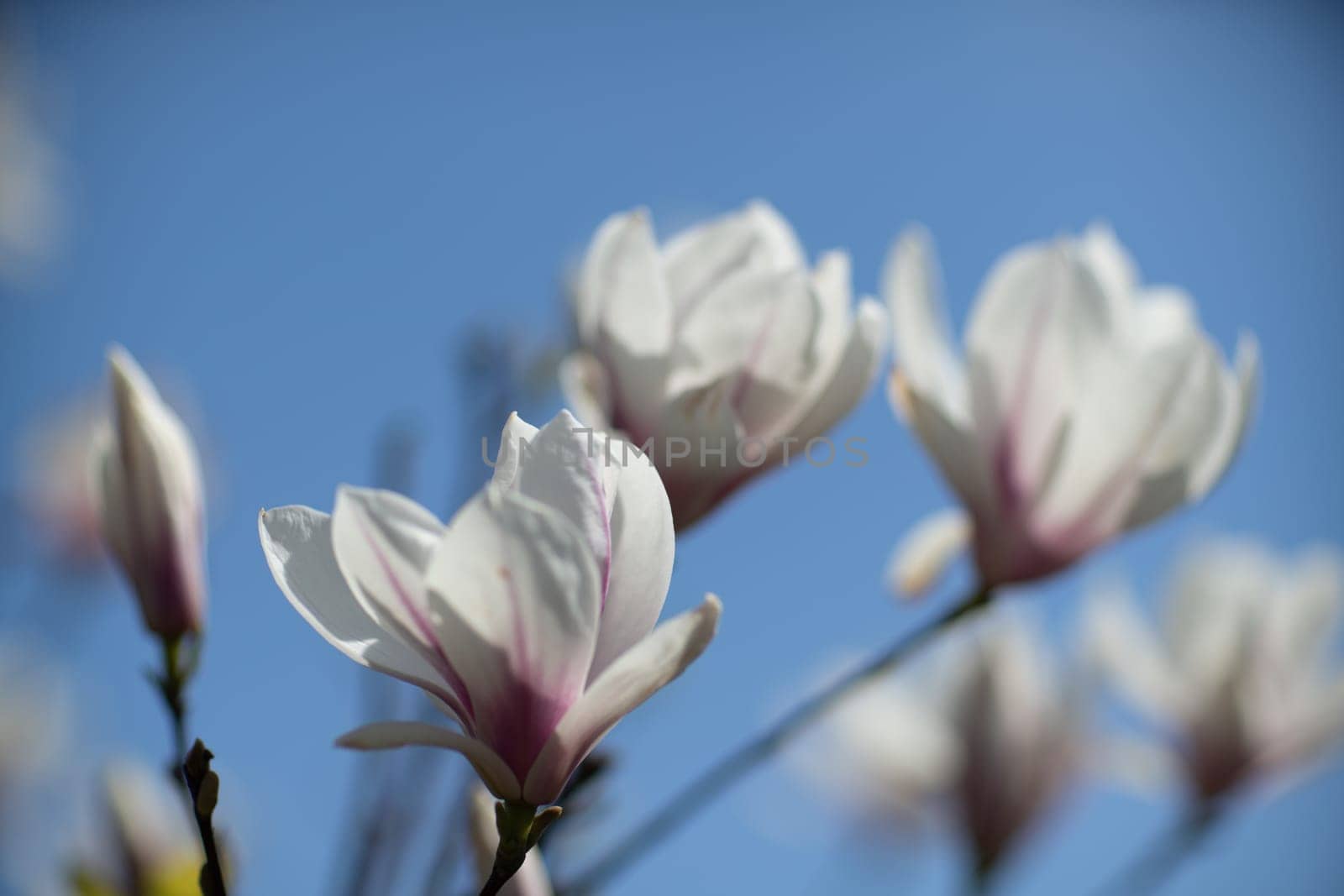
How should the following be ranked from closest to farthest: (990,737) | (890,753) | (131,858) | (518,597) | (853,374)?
(518,597), (853,374), (131,858), (990,737), (890,753)

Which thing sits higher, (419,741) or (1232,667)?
(419,741)

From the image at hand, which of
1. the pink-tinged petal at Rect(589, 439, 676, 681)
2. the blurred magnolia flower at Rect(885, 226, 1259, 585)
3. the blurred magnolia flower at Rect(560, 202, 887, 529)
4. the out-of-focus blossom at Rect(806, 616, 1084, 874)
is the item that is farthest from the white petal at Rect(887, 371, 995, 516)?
the out-of-focus blossom at Rect(806, 616, 1084, 874)

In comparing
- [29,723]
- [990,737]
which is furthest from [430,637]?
[29,723]

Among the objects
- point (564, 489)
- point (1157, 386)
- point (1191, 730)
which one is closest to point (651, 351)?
point (564, 489)

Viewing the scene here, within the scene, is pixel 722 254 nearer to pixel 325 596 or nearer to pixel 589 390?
pixel 589 390

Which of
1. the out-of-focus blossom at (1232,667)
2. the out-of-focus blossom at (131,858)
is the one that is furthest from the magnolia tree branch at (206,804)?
the out-of-focus blossom at (1232,667)

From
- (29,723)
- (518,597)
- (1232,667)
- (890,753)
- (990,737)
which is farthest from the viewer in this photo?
(29,723)

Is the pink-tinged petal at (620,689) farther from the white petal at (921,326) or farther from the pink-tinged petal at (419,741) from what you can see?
the white petal at (921,326)
